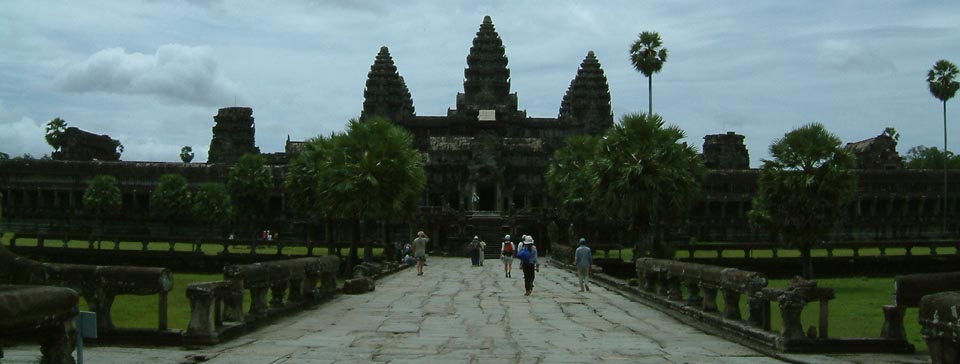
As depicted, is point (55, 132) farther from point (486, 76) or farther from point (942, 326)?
point (942, 326)

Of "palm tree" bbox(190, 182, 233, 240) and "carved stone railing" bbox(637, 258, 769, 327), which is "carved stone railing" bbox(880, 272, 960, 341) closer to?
"carved stone railing" bbox(637, 258, 769, 327)

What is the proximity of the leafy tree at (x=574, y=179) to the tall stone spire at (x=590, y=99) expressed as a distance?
4192 cm

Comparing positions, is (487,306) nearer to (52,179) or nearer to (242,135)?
(52,179)

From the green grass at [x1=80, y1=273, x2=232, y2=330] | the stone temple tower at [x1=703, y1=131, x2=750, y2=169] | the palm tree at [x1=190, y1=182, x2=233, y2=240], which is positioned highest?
the stone temple tower at [x1=703, y1=131, x2=750, y2=169]

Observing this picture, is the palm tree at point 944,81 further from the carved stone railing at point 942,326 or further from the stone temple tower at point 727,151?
the carved stone railing at point 942,326

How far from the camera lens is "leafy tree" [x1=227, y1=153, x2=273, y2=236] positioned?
75.8m

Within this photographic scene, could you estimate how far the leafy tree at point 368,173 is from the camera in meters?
40.8

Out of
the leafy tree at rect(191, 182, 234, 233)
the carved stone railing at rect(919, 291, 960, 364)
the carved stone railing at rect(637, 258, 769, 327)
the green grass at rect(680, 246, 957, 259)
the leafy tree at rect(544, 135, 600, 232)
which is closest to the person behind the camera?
the carved stone railing at rect(919, 291, 960, 364)

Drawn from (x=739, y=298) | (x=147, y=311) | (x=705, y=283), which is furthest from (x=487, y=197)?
(x=739, y=298)

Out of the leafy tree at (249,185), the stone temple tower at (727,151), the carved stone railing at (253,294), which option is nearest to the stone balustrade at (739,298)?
the carved stone railing at (253,294)

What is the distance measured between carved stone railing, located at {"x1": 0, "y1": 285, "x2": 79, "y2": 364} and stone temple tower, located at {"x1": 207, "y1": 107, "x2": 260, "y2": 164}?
107 meters

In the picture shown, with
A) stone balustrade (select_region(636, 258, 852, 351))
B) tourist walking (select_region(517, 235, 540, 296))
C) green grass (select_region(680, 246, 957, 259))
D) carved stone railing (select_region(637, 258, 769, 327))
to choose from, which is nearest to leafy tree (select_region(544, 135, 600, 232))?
green grass (select_region(680, 246, 957, 259))

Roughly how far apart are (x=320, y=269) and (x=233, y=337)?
278 inches

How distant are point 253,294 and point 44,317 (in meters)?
8.03
